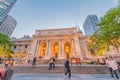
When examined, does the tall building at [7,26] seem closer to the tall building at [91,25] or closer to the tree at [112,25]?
the tree at [112,25]

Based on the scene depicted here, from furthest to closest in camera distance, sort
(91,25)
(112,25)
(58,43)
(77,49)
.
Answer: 1. (91,25)
2. (58,43)
3. (77,49)
4. (112,25)

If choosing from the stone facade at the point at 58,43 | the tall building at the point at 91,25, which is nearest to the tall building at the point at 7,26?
the stone facade at the point at 58,43

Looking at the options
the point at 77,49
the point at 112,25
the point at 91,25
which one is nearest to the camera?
the point at 112,25

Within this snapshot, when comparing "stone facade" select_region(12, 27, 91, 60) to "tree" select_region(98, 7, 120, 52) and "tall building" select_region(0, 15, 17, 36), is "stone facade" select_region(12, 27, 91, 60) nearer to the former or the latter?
"tree" select_region(98, 7, 120, 52)

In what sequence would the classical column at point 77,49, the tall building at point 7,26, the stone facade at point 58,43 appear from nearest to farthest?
the classical column at point 77,49
the stone facade at point 58,43
the tall building at point 7,26

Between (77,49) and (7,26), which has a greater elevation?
(7,26)

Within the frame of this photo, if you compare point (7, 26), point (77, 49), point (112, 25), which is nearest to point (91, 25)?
point (77, 49)

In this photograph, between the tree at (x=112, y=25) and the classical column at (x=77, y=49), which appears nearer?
the tree at (x=112, y=25)

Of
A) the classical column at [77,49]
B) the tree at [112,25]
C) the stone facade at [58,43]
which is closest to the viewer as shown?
the tree at [112,25]

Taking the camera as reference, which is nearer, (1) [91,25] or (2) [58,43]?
(2) [58,43]

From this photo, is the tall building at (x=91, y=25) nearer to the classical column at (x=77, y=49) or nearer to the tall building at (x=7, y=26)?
the classical column at (x=77, y=49)

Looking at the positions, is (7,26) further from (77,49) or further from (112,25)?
(112,25)

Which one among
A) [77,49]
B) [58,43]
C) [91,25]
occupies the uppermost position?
[91,25]

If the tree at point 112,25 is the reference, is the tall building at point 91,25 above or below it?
above
